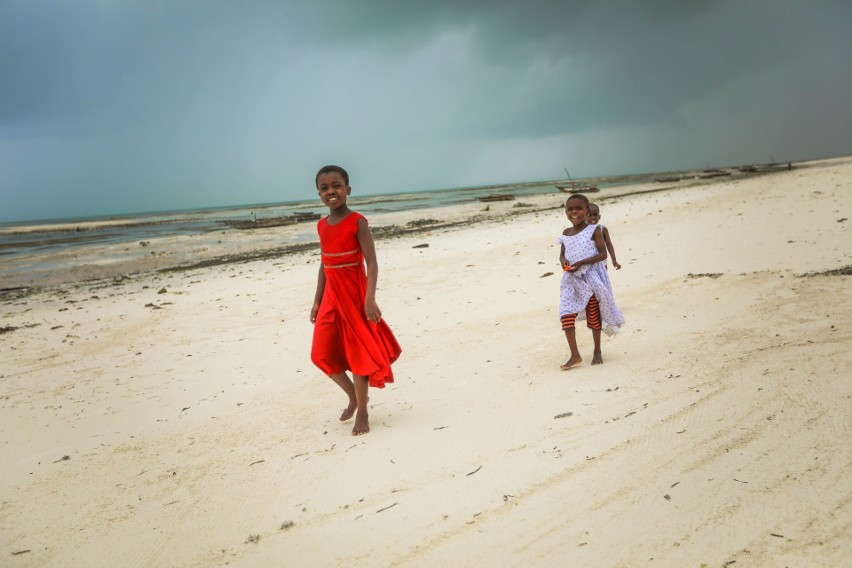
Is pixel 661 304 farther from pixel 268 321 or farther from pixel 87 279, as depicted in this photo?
pixel 87 279

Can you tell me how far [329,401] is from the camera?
14.8ft

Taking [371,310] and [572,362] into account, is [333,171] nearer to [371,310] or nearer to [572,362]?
[371,310]

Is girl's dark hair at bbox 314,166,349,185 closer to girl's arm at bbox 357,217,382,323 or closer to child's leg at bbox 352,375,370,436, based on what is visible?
girl's arm at bbox 357,217,382,323

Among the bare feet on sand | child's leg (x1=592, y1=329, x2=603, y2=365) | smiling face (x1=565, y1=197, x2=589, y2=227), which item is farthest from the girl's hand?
child's leg (x1=592, y1=329, x2=603, y2=365)

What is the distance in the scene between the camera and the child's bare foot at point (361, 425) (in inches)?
143

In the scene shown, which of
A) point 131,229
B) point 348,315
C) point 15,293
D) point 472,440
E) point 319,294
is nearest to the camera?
point 472,440

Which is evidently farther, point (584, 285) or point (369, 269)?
point (584, 285)

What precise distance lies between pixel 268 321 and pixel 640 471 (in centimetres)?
619

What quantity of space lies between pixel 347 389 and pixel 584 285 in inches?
89.2

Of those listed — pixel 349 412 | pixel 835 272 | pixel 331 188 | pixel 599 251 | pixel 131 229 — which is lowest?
pixel 349 412

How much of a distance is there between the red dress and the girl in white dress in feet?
5.86

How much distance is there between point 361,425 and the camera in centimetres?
365

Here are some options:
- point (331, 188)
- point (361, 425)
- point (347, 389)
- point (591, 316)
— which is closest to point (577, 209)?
point (591, 316)

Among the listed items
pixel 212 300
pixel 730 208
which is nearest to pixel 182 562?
pixel 212 300
